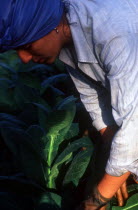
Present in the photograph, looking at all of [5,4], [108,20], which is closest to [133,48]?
[108,20]

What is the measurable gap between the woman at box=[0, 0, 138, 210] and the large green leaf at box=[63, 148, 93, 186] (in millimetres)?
240

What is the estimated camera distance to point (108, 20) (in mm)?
1234

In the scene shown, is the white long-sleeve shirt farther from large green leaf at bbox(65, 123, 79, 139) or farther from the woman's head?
large green leaf at bbox(65, 123, 79, 139)

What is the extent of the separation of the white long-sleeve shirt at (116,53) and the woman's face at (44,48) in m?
0.07

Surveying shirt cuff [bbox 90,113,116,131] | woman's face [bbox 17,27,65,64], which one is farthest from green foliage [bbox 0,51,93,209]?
woman's face [bbox 17,27,65,64]

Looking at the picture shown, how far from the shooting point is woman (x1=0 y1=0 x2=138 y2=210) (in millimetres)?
1196

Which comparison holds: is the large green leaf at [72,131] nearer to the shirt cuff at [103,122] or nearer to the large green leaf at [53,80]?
the shirt cuff at [103,122]

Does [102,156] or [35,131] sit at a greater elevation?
[35,131]

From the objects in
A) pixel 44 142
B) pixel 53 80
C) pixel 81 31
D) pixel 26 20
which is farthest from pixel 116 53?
pixel 53 80

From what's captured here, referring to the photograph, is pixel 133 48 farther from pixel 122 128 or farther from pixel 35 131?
pixel 35 131

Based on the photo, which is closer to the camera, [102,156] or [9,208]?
[9,208]

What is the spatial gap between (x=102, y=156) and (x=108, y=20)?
79cm

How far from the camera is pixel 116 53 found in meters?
1.19

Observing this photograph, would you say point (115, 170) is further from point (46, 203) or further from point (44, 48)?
point (44, 48)
